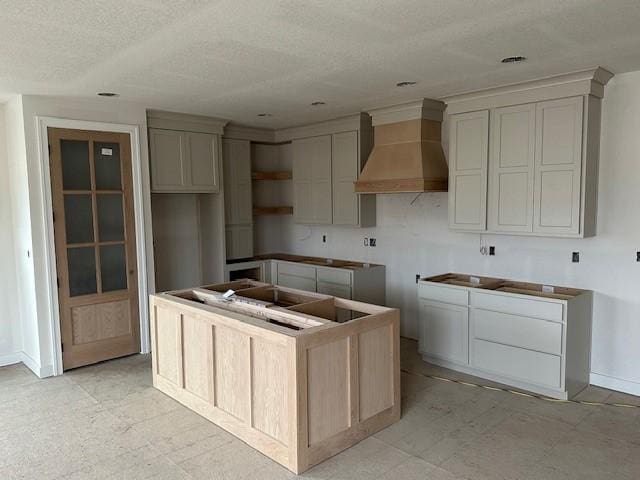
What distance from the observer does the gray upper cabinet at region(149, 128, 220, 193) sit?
516cm

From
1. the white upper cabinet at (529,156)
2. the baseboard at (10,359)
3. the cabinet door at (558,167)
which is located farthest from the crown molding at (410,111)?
the baseboard at (10,359)

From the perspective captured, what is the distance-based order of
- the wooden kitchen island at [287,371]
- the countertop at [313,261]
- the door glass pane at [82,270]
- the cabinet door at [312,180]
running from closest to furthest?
the wooden kitchen island at [287,371] → the door glass pane at [82,270] → the countertop at [313,261] → the cabinet door at [312,180]

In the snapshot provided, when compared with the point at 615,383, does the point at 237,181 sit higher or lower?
higher

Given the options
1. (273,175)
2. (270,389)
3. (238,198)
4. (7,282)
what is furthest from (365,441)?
(273,175)

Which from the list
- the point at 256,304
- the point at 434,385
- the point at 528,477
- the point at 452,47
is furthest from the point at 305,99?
the point at 528,477

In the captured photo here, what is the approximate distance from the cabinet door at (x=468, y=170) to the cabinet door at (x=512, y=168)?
7 cm

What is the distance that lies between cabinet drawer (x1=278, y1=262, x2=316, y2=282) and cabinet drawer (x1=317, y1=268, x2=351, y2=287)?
13cm

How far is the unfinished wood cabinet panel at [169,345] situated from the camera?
3.79 m

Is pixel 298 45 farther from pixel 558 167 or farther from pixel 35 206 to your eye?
pixel 35 206

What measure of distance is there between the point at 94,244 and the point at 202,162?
153cm

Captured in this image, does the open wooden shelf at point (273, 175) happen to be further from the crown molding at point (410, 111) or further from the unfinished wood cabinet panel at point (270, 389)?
the unfinished wood cabinet panel at point (270, 389)

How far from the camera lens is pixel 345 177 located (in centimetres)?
568

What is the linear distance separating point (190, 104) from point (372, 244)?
8.53 feet

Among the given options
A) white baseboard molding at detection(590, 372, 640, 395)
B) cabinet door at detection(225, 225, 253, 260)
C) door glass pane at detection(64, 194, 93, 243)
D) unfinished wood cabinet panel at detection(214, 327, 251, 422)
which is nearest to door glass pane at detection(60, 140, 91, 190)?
door glass pane at detection(64, 194, 93, 243)
